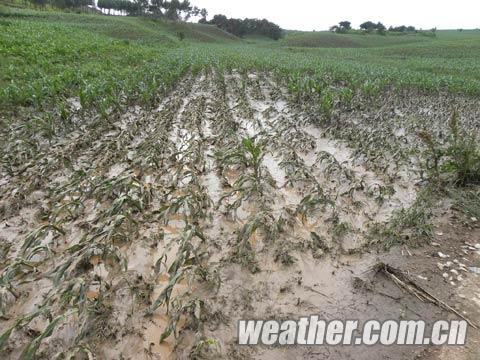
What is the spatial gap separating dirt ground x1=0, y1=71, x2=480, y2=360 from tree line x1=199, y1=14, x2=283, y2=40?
68.2 meters

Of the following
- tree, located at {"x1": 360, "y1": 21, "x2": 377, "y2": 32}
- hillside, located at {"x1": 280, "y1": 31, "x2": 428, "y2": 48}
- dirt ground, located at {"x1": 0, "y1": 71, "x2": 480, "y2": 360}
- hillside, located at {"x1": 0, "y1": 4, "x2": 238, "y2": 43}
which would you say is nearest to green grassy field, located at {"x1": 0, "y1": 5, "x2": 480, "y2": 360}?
dirt ground, located at {"x1": 0, "y1": 71, "x2": 480, "y2": 360}

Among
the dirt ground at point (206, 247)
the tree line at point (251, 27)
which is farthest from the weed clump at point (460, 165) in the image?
the tree line at point (251, 27)

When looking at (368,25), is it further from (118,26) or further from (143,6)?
(118,26)

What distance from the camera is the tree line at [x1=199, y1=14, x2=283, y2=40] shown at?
67312 millimetres

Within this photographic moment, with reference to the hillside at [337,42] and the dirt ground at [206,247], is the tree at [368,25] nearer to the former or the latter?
the hillside at [337,42]

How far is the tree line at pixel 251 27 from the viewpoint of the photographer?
67.3 meters

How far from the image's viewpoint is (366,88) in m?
9.70

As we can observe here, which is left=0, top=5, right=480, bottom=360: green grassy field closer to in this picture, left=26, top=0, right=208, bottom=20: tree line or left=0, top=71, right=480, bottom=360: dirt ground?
left=0, top=71, right=480, bottom=360: dirt ground

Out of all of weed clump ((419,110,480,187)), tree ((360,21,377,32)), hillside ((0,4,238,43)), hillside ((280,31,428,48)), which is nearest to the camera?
weed clump ((419,110,480,187))

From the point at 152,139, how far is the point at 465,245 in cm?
443

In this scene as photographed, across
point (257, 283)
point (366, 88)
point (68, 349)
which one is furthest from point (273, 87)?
point (68, 349)

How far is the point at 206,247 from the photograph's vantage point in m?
3.15

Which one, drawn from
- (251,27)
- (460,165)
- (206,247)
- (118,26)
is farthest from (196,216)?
(251,27)

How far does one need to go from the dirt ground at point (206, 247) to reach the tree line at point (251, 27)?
224 ft
